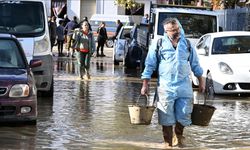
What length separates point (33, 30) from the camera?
1366 cm

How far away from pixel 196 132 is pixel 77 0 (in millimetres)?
41370

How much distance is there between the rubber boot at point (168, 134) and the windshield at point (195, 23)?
11.1 metres

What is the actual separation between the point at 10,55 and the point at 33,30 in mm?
2839

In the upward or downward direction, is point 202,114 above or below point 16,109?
above

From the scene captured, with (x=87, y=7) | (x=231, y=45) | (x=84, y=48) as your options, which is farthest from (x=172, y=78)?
(x=87, y=7)

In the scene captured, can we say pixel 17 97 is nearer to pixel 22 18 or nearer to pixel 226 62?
pixel 22 18

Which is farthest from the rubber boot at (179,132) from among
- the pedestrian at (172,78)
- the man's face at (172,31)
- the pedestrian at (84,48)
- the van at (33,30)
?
the pedestrian at (84,48)

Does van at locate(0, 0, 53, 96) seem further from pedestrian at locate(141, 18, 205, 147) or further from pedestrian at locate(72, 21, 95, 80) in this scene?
pedestrian at locate(141, 18, 205, 147)

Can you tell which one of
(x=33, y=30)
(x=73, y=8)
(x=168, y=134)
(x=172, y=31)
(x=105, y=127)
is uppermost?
(x=73, y=8)

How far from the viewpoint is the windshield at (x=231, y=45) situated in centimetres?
1595

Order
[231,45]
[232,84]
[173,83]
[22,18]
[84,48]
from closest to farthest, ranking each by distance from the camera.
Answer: [173,83] < [22,18] < [232,84] < [231,45] < [84,48]

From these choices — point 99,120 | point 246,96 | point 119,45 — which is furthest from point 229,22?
point 99,120

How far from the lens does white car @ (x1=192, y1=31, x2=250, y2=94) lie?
14.8m

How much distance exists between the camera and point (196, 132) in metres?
10.2
